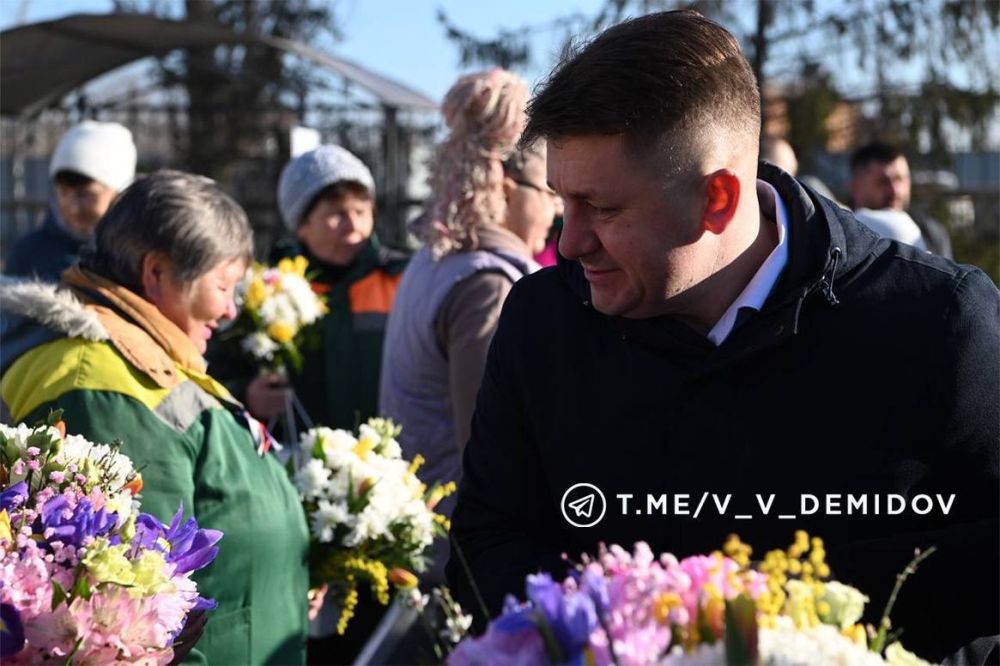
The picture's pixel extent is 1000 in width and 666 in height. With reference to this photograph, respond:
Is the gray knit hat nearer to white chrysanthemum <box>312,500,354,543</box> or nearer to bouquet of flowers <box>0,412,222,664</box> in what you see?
white chrysanthemum <box>312,500,354,543</box>

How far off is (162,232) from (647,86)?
5.17 feet

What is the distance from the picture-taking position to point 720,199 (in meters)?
2.17

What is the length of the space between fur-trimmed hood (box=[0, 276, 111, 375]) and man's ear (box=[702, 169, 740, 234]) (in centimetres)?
155

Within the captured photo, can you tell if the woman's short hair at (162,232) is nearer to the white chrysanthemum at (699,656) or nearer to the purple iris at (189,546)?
the purple iris at (189,546)

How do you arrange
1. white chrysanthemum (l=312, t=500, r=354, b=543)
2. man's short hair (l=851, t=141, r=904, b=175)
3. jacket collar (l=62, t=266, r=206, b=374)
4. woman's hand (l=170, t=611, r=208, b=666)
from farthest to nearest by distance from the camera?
man's short hair (l=851, t=141, r=904, b=175) < white chrysanthemum (l=312, t=500, r=354, b=543) < jacket collar (l=62, t=266, r=206, b=374) < woman's hand (l=170, t=611, r=208, b=666)

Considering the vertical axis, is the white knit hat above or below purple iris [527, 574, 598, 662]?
above

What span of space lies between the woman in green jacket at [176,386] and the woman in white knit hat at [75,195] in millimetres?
2323

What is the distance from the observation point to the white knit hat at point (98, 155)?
571cm

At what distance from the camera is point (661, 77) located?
209 cm

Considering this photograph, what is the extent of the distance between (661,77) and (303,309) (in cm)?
322

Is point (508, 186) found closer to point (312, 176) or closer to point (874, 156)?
point (312, 176)

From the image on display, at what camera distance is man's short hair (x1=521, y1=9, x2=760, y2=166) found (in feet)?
6.84

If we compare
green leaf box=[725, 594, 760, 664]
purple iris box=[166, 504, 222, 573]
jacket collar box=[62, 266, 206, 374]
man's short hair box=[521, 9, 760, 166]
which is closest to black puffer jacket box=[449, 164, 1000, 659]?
man's short hair box=[521, 9, 760, 166]

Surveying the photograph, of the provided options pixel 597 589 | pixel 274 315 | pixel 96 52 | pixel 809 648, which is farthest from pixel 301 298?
pixel 96 52
